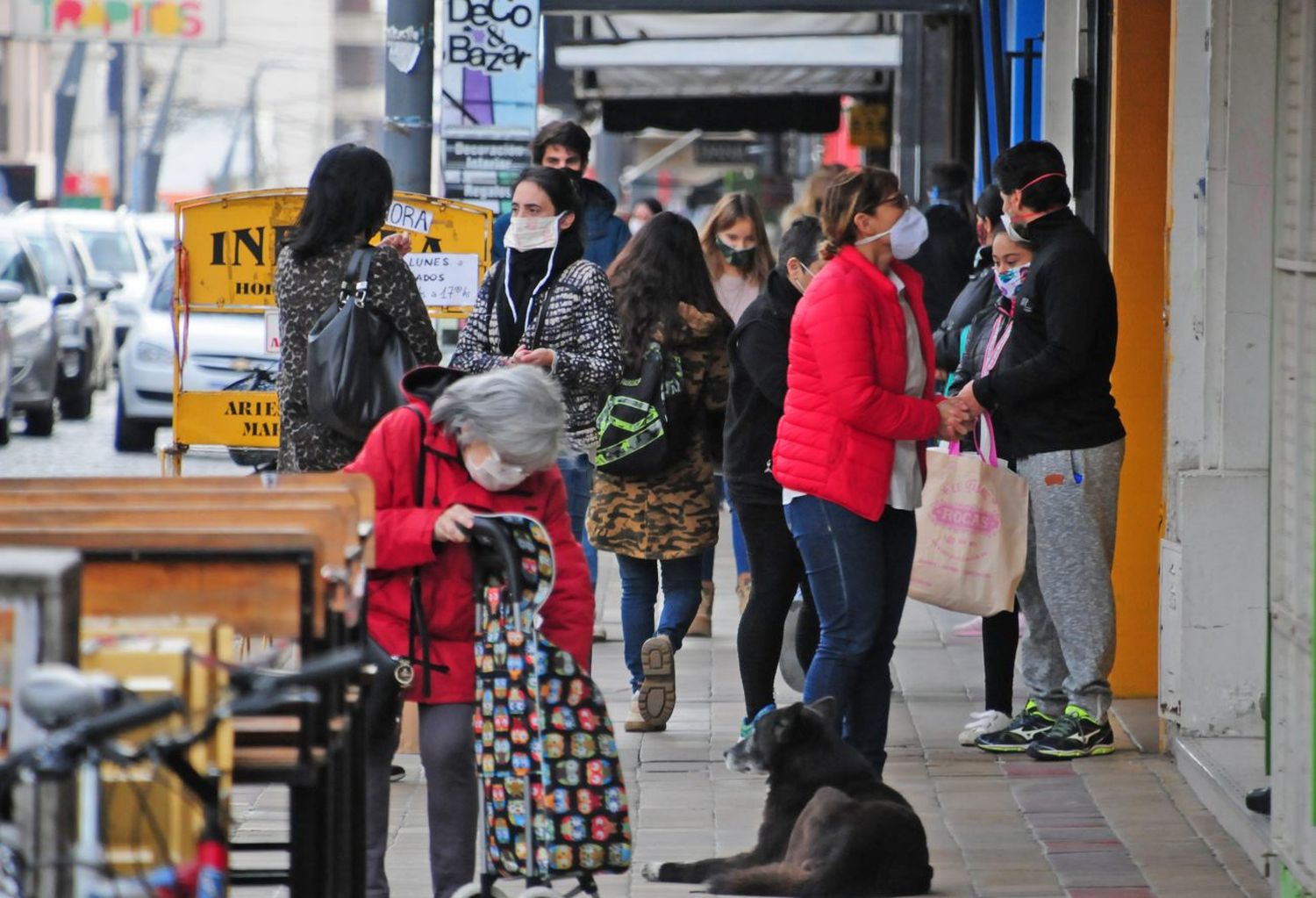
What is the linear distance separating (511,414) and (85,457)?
1398 centimetres

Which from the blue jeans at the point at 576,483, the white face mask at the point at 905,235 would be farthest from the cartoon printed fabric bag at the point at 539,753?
the blue jeans at the point at 576,483

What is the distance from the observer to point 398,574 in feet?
16.3

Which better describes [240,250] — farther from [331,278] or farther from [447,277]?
[331,278]

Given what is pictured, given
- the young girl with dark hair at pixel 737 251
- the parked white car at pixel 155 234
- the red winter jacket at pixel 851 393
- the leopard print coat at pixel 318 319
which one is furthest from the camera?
the parked white car at pixel 155 234

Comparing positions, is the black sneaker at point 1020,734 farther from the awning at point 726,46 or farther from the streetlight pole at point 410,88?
the awning at point 726,46

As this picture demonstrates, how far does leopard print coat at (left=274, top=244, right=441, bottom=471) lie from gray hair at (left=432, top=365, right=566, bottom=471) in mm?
1455

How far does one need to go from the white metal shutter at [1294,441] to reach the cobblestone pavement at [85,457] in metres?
11.0

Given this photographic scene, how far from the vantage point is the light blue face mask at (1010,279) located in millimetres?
7412

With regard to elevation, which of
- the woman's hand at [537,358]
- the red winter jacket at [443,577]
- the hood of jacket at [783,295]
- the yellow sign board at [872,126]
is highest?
the yellow sign board at [872,126]

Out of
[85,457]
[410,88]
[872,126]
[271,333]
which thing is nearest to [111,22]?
[872,126]

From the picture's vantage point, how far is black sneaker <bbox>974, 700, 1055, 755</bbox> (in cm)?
725

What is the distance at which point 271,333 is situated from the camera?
802 centimetres

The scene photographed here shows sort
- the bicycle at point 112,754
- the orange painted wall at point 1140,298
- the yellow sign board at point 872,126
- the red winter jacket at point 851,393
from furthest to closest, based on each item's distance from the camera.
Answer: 1. the yellow sign board at point 872,126
2. the orange painted wall at point 1140,298
3. the red winter jacket at point 851,393
4. the bicycle at point 112,754

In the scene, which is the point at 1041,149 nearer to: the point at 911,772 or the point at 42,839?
A: the point at 911,772
